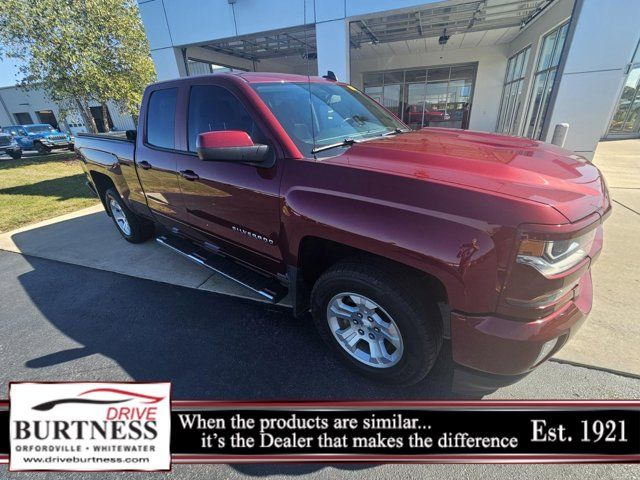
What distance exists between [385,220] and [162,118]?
2.71 metres

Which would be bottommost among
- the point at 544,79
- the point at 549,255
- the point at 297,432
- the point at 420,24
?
the point at 297,432

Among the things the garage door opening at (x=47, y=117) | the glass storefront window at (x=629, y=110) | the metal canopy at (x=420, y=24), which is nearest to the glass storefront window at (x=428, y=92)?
the metal canopy at (x=420, y=24)

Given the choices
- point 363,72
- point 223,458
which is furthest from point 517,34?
point 223,458

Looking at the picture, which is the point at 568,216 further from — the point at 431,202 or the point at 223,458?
the point at 223,458

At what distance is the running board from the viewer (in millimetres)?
2555

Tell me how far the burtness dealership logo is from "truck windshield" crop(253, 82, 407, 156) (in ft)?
5.99

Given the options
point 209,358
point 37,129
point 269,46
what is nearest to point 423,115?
point 269,46

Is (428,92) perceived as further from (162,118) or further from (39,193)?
(39,193)

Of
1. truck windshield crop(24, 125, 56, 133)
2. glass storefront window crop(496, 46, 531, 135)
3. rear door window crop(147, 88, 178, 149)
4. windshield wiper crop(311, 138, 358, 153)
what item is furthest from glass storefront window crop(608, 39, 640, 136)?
truck windshield crop(24, 125, 56, 133)

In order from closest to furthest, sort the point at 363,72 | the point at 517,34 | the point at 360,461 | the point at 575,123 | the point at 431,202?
the point at 431,202 → the point at 360,461 → the point at 575,123 → the point at 517,34 → the point at 363,72

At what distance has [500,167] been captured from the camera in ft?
5.64

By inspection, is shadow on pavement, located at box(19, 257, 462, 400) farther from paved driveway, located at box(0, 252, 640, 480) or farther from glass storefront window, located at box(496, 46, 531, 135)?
glass storefront window, located at box(496, 46, 531, 135)

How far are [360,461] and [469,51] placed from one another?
51.8 feet

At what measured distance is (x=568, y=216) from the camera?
4.50 feet
